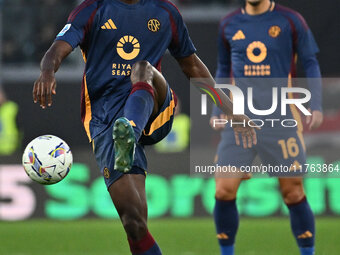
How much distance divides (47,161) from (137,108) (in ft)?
2.34

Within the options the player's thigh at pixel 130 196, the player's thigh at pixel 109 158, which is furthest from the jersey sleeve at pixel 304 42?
the player's thigh at pixel 130 196

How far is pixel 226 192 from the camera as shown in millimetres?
6895

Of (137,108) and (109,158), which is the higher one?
(137,108)

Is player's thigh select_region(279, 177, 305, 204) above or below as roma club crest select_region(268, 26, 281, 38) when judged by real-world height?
below

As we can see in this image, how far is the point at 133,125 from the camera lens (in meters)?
4.83

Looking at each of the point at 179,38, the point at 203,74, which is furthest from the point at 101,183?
the point at 179,38

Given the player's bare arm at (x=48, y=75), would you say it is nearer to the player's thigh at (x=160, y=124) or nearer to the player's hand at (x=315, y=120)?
the player's thigh at (x=160, y=124)

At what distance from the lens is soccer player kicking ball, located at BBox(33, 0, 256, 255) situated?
5.06m

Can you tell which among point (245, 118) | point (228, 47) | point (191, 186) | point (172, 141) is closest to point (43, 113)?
point (172, 141)

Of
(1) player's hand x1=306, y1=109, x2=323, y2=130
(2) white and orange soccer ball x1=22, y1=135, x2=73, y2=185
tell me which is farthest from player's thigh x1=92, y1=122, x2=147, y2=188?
(1) player's hand x1=306, y1=109, x2=323, y2=130

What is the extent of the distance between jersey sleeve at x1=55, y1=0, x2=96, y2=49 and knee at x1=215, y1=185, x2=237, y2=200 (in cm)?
219

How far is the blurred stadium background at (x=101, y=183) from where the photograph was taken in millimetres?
9547

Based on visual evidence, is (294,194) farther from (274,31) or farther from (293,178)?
(274,31)

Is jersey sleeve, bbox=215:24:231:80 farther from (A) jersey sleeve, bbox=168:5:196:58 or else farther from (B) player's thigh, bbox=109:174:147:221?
(B) player's thigh, bbox=109:174:147:221
